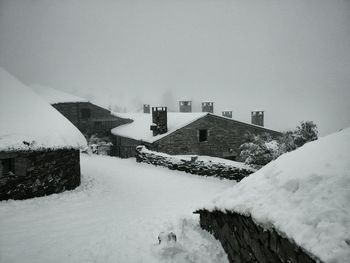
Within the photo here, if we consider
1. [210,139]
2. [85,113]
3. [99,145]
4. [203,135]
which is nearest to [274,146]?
[210,139]

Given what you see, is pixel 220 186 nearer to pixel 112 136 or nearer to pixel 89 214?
pixel 89 214

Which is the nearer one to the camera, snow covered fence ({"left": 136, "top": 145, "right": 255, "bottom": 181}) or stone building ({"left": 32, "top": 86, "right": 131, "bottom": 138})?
snow covered fence ({"left": 136, "top": 145, "right": 255, "bottom": 181})

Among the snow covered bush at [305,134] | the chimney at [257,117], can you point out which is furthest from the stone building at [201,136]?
the snow covered bush at [305,134]

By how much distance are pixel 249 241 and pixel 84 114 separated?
3127cm

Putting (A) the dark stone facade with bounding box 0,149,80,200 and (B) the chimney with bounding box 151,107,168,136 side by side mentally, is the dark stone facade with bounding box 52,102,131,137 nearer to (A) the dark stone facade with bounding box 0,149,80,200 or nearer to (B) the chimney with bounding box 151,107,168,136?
(B) the chimney with bounding box 151,107,168,136

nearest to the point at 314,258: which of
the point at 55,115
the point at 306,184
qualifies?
the point at 306,184

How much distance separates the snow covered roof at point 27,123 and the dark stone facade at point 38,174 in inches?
15.2

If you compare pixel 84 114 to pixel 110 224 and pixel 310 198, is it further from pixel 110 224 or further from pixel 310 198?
pixel 310 198

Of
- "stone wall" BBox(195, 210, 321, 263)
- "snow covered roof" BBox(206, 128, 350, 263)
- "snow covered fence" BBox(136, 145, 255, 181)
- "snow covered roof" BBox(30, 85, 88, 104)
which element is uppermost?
"snow covered roof" BBox(30, 85, 88, 104)

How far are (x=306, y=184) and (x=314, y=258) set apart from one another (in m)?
1.08

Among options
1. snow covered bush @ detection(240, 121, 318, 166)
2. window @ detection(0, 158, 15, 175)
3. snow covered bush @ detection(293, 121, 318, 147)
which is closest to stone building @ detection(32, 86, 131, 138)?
snow covered bush @ detection(240, 121, 318, 166)

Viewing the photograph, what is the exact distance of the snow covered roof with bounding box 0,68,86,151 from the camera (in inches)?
355

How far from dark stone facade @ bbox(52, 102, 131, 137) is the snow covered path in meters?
20.8

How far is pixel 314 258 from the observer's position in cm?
219
